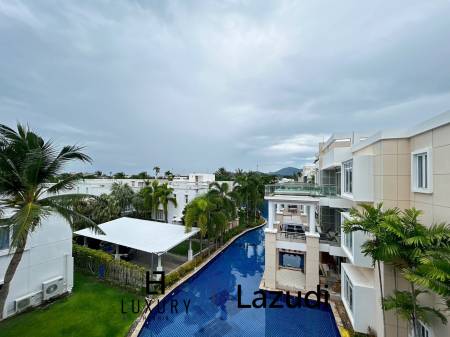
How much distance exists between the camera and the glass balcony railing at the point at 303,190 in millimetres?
13883

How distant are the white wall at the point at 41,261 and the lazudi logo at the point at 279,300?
10.1 metres

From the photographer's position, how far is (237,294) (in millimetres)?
12844

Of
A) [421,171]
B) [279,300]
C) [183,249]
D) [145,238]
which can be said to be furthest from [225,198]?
[421,171]

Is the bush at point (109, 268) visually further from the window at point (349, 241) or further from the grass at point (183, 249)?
the window at point (349, 241)

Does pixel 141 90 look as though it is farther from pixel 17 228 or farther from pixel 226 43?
pixel 17 228

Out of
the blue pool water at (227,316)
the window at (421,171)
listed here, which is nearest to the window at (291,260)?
the blue pool water at (227,316)

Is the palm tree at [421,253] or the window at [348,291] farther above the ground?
the palm tree at [421,253]

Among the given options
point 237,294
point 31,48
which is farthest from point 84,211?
point 237,294

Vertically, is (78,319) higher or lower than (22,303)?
lower

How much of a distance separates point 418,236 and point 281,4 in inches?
452

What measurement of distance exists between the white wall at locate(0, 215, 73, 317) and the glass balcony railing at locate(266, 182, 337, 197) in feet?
41.0

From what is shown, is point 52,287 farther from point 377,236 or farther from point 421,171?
point 421,171

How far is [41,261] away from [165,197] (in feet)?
51.3

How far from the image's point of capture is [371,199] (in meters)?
8.77
